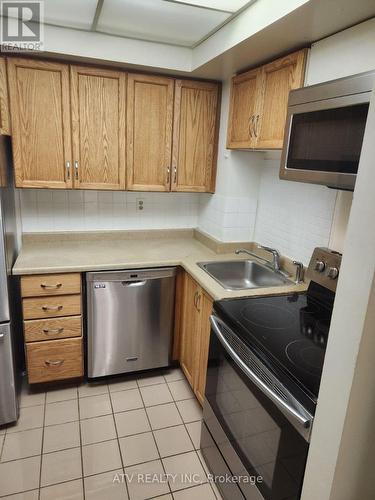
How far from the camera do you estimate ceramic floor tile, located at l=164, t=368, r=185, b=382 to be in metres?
2.48

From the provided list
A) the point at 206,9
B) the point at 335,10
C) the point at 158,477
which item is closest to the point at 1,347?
the point at 158,477

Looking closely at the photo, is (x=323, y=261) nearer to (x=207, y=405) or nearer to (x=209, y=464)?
(x=207, y=405)

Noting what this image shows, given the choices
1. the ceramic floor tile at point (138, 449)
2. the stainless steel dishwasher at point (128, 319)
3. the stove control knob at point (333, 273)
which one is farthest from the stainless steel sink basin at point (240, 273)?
the ceramic floor tile at point (138, 449)

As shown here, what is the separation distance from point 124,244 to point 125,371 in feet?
3.08

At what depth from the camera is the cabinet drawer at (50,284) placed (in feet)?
6.68

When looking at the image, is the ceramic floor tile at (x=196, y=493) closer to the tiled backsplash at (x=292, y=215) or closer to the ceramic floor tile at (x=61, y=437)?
the ceramic floor tile at (x=61, y=437)

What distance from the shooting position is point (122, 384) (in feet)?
7.84

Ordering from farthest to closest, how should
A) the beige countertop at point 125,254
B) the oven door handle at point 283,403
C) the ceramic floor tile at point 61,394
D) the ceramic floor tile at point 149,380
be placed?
1. the ceramic floor tile at point 149,380
2. the ceramic floor tile at point 61,394
3. the beige countertop at point 125,254
4. the oven door handle at point 283,403

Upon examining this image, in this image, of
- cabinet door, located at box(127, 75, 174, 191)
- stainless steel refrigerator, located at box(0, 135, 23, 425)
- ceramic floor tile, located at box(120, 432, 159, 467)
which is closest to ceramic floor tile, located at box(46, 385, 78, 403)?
stainless steel refrigerator, located at box(0, 135, 23, 425)

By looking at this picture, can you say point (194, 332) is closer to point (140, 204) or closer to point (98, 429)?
point (98, 429)

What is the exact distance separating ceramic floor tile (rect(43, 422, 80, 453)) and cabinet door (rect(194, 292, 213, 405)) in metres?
0.76

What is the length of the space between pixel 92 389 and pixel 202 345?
2.91 feet

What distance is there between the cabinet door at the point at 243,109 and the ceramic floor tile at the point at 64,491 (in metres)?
2.05

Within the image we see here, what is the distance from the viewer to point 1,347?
6.15 ft
